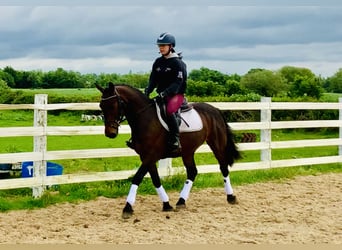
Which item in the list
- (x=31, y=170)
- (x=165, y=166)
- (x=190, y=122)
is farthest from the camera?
(x=165, y=166)

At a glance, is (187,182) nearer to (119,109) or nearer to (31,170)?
(119,109)

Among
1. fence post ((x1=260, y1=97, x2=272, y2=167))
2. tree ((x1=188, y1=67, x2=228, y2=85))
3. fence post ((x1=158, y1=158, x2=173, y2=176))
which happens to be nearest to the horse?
fence post ((x1=158, y1=158, x2=173, y2=176))

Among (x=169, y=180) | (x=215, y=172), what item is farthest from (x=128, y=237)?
(x=215, y=172)

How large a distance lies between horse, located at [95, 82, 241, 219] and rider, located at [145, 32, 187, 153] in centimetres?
15

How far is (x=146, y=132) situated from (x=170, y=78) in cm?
75

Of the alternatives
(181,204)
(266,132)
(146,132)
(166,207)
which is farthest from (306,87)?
(146,132)

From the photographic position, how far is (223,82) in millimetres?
28125

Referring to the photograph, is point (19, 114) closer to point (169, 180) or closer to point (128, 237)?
point (169, 180)

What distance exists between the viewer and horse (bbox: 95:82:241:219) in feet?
21.0

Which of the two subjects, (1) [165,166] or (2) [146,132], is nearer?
(2) [146,132]

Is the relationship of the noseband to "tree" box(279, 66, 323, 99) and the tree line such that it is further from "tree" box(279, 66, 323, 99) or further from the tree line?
"tree" box(279, 66, 323, 99)

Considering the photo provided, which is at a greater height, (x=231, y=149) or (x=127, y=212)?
(x=231, y=149)

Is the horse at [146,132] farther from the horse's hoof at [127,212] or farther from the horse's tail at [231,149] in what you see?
the horse's tail at [231,149]

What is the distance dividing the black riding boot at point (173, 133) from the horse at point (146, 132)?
0.22 ft
